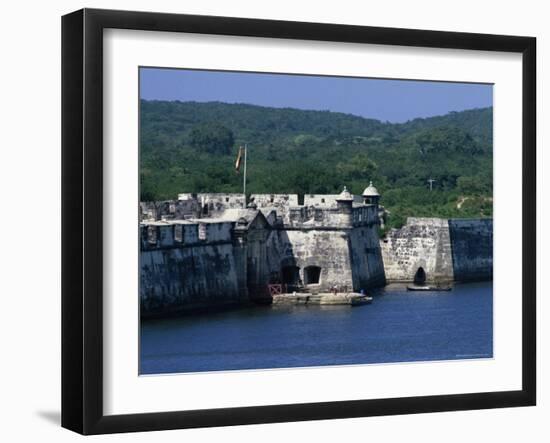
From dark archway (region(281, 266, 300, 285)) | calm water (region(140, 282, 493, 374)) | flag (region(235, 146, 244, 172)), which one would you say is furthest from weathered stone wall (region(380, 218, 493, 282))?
flag (region(235, 146, 244, 172))

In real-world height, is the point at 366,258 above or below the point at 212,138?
below

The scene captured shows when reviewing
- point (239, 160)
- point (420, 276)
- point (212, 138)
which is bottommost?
point (420, 276)

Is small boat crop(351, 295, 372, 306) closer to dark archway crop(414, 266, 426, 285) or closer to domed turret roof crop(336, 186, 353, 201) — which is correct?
dark archway crop(414, 266, 426, 285)

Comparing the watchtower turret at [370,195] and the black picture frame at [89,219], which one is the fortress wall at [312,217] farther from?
the black picture frame at [89,219]

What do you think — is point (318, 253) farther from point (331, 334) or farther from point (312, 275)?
point (331, 334)

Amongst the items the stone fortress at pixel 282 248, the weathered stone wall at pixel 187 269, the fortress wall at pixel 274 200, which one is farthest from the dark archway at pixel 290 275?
the fortress wall at pixel 274 200

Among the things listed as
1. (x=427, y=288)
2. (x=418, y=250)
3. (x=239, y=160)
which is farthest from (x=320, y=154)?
(x=427, y=288)

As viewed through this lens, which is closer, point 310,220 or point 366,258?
point 310,220

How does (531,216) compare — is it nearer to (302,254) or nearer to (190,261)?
(302,254)
